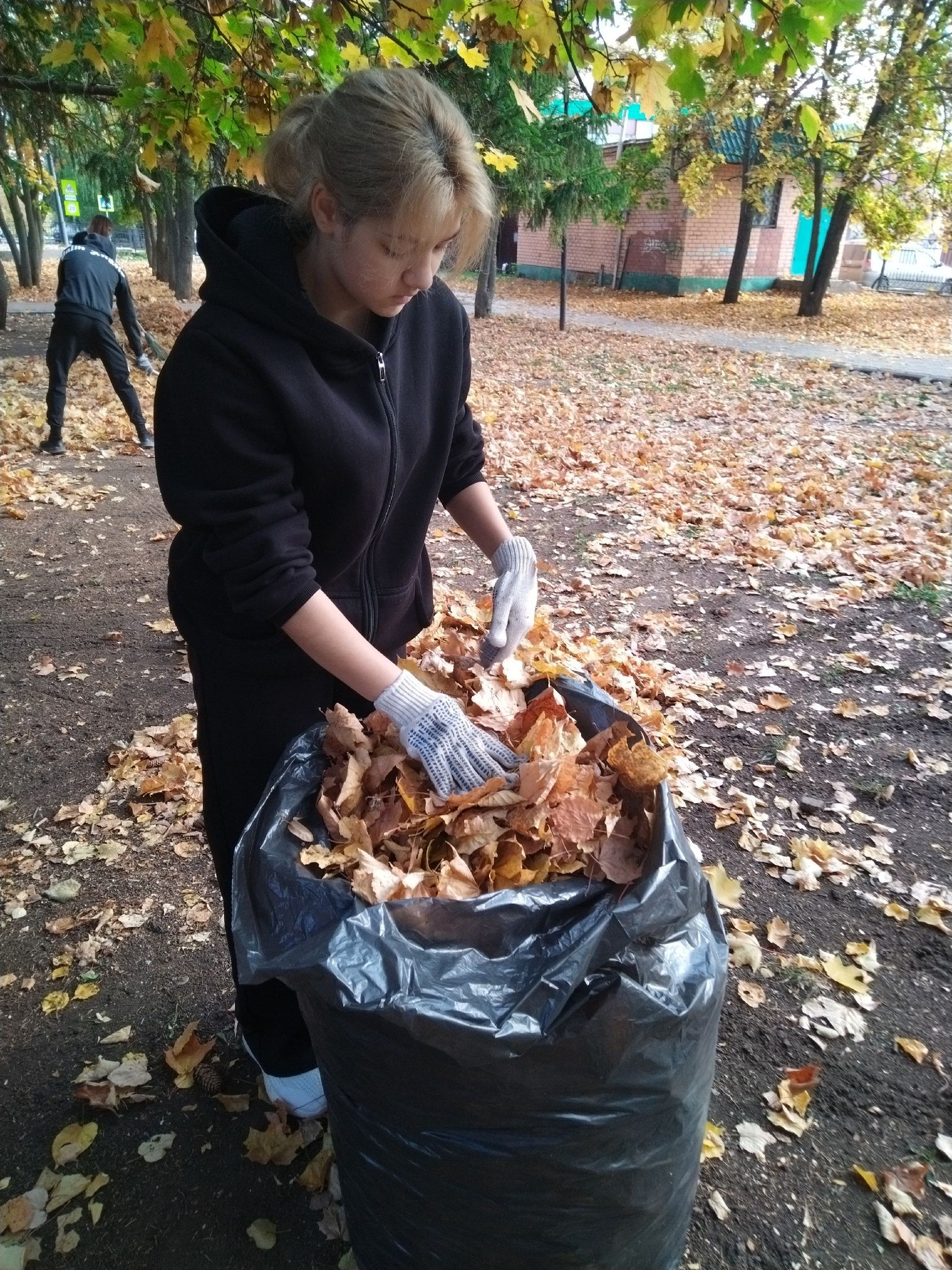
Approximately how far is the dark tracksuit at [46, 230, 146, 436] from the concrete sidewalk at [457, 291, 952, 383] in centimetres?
529

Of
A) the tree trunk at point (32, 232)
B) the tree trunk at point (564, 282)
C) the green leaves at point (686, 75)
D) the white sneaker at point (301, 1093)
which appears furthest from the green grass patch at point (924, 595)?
the tree trunk at point (32, 232)

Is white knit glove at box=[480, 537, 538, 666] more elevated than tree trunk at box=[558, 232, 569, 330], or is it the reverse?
tree trunk at box=[558, 232, 569, 330]

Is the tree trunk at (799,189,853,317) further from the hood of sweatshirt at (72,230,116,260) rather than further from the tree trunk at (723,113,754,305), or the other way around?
the hood of sweatshirt at (72,230,116,260)

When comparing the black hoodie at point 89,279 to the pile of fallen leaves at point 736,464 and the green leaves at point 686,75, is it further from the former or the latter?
the green leaves at point 686,75

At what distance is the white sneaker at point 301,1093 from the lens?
1.88 m

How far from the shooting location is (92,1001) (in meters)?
2.24

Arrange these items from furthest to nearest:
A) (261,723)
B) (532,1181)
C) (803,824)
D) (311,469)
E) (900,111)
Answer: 1. (900,111)
2. (803,824)
3. (261,723)
4. (311,469)
5. (532,1181)

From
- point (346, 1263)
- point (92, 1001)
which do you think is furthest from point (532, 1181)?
point (92, 1001)

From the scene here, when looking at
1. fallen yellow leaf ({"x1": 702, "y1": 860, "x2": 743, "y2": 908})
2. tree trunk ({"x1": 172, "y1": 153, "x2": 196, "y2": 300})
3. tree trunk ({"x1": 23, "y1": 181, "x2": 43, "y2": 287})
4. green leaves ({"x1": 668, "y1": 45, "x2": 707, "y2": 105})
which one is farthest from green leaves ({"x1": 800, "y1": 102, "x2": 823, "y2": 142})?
tree trunk ({"x1": 23, "y1": 181, "x2": 43, "y2": 287})

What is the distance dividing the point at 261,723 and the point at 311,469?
1.71 feet

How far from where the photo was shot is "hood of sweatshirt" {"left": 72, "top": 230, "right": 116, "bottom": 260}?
7023mm

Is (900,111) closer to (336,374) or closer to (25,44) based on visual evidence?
(25,44)

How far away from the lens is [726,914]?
2496 mm

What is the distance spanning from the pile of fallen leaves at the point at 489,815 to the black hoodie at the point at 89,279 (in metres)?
6.77
